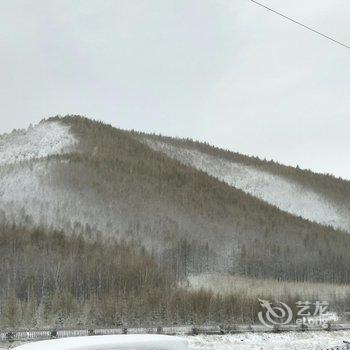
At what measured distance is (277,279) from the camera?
66.3m

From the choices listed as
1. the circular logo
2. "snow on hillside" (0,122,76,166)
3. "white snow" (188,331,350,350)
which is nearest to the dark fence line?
"white snow" (188,331,350,350)

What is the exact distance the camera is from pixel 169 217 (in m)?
74.4

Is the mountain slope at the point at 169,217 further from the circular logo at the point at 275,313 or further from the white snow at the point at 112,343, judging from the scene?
the white snow at the point at 112,343

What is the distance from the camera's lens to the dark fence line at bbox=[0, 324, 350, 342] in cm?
2386

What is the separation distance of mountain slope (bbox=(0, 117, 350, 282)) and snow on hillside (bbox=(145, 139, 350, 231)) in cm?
1681

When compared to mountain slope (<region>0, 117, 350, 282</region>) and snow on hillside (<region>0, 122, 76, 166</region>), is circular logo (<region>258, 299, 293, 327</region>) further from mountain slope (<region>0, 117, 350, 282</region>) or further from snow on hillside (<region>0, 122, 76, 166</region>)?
snow on hillside (<region>0, 122, 76, 166</region>)

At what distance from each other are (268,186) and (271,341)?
3626 inches

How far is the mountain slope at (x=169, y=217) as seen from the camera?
67312 millimetres

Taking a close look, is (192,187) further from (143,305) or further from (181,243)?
(143,305)

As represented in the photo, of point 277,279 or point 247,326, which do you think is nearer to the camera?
point 247,326

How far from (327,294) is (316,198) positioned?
6977 centimetres

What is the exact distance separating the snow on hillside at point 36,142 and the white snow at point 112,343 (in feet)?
294

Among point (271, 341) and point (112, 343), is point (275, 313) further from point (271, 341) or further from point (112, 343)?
point (112, 343)

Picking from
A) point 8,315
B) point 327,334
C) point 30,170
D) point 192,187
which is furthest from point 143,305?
point 192,187
